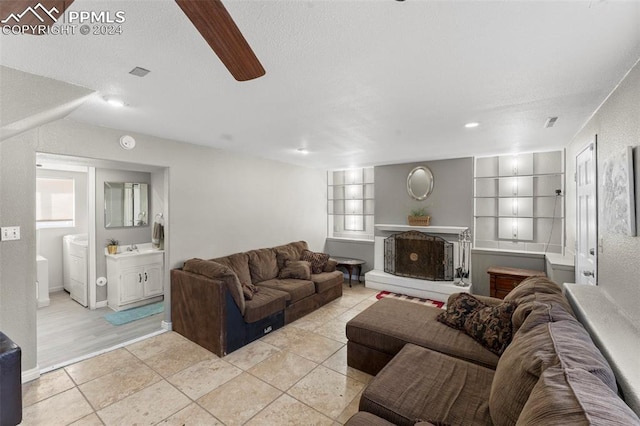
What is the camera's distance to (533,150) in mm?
4195

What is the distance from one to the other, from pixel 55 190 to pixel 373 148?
565 centimetres

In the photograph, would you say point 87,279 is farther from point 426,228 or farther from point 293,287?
point 426,228

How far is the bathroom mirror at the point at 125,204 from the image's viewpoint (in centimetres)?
428

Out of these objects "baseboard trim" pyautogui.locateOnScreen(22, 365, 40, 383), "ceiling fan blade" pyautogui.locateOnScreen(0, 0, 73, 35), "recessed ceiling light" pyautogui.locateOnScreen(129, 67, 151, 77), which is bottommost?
"baseboard trim" pyautogui.locateOnScreen(22, 365, 40, 383)

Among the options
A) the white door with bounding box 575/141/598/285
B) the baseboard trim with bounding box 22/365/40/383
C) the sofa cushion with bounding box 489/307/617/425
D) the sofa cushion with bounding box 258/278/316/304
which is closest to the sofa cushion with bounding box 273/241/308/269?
the sofa cushion with bounding box 258/278/316/304

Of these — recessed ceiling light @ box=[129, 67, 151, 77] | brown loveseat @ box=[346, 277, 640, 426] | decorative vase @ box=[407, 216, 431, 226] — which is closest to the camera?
brown loveseat @ box=[346, 277, 640, 426]

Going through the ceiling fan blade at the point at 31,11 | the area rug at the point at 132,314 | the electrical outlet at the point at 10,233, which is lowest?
the area rug at the point at 132,314

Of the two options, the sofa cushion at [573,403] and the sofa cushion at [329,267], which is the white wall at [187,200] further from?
the sofa cushion at [573,403]

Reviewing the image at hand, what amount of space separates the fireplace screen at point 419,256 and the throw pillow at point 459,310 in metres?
2.27

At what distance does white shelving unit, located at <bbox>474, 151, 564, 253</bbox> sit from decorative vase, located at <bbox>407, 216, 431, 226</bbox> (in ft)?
2.57

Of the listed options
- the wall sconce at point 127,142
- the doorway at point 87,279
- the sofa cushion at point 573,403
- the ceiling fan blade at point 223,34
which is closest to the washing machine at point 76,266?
the doorway at point 87,279

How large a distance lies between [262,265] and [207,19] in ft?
12.1

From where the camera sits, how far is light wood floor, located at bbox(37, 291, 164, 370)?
2.90 metres

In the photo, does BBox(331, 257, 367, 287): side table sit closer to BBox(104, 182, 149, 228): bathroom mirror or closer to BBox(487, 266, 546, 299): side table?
BBox(487, 266, 546, 299): side table
